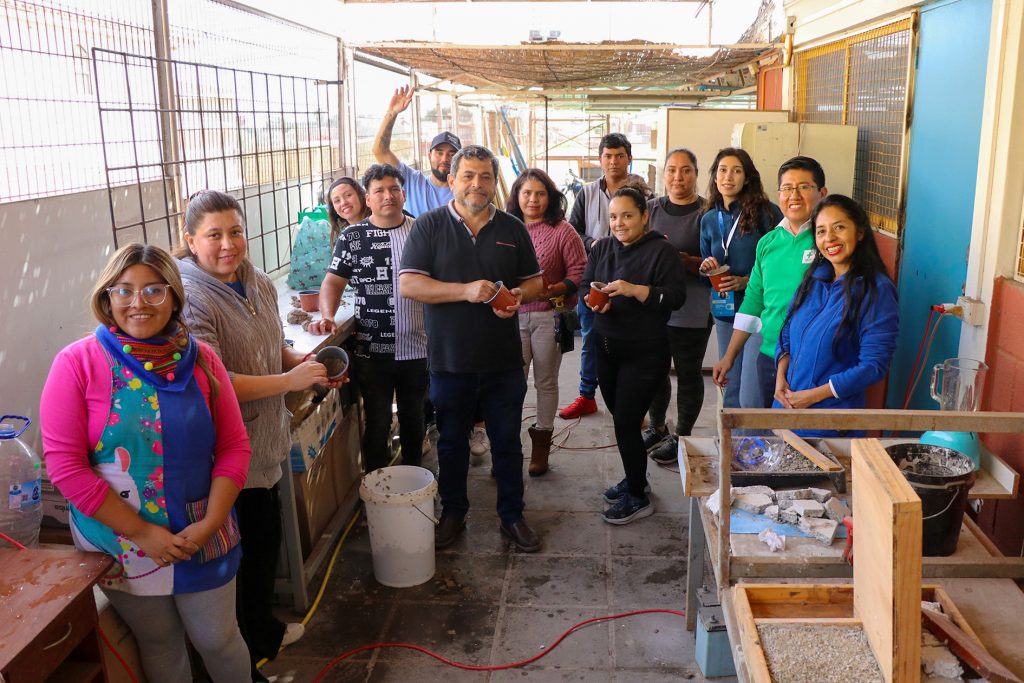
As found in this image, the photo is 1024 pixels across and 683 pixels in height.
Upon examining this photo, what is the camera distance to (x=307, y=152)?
17.6 ft

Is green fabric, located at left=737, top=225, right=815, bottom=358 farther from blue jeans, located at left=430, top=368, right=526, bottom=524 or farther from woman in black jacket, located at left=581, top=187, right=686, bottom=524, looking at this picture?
blue jeans, located at left=430, top=368, right=526, bottom=524

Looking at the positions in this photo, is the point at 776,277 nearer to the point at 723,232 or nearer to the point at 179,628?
the point at 723,232

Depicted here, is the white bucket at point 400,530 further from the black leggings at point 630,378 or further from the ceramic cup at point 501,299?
the black leggings at point 630,378

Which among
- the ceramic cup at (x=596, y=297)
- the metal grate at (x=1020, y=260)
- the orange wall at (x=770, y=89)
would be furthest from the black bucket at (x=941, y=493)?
the orange wall at (x=770, y=89)

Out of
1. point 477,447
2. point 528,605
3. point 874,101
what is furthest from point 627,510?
point 874,101

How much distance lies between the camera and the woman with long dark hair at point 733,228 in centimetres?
396

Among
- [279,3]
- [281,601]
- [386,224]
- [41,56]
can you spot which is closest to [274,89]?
[279,3]

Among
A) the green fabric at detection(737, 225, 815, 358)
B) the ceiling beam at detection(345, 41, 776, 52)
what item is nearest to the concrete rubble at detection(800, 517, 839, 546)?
the green fabric at detection(737, 225, 815, 358)

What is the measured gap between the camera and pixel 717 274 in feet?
12.8

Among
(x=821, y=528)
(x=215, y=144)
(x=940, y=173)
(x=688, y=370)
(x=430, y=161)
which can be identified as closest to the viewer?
(x=821, y=528)

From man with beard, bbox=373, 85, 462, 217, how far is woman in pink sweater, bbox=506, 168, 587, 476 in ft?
2.08

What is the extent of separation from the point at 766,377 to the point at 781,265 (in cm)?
48

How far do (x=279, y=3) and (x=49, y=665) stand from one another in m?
4.23

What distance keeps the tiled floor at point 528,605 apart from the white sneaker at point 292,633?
0.11 ft
